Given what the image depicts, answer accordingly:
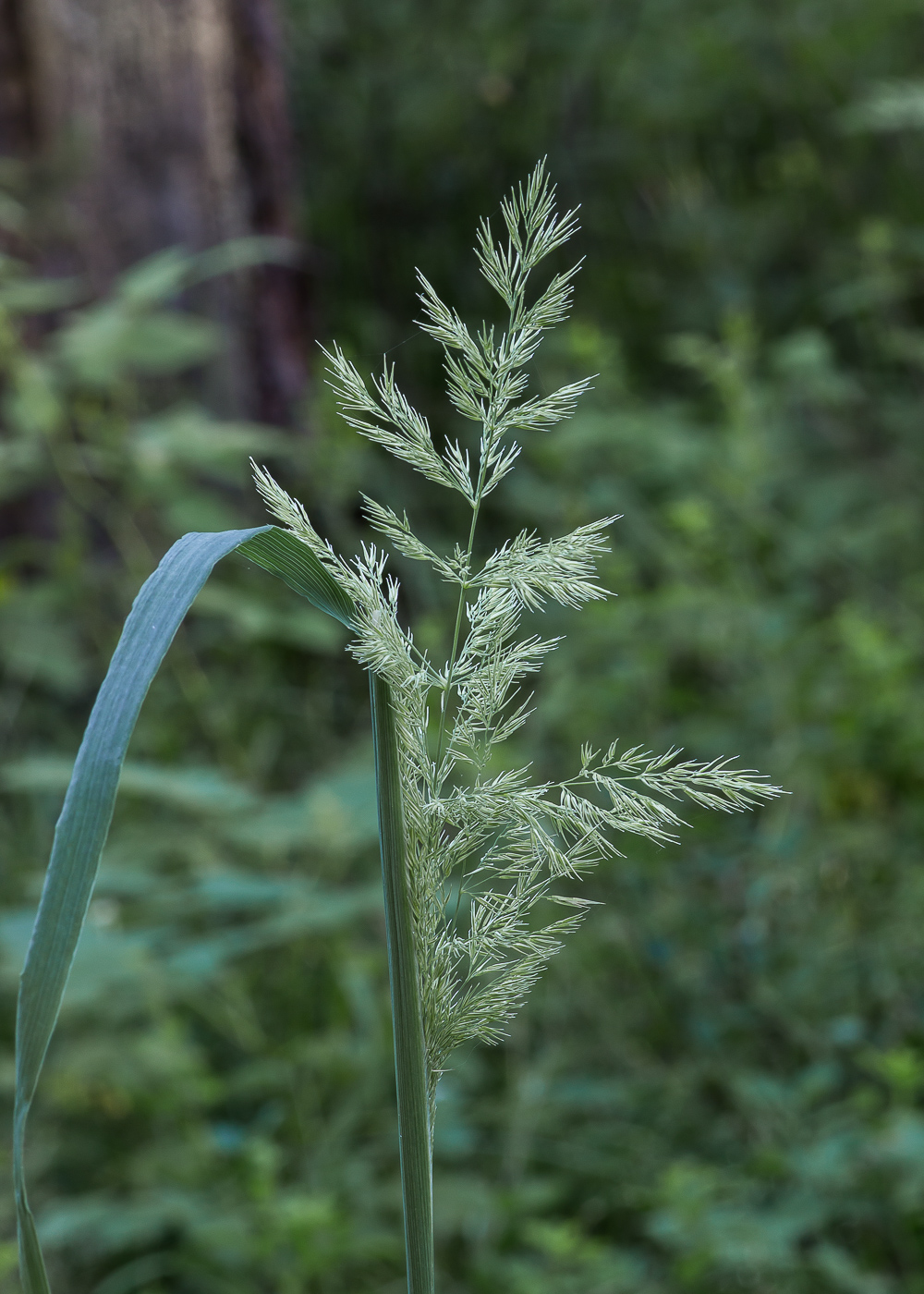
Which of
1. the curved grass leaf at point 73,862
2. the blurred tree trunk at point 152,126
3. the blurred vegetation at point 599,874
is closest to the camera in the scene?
the curved grass leaf at point 73,862

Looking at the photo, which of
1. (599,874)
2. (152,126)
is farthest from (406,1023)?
(152,126)

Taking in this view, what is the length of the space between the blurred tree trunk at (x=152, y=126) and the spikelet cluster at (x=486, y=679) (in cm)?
214

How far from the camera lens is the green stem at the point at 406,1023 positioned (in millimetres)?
297

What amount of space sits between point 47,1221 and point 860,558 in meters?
1.65

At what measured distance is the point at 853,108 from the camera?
2607 millimetres

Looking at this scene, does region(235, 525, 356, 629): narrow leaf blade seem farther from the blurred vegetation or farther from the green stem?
the blurred vegetation

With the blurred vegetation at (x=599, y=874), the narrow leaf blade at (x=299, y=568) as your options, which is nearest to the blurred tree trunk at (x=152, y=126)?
the blurred vegetation at (x=599, y=874)

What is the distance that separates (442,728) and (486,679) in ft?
0.06

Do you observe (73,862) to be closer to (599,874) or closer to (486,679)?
(486,679)

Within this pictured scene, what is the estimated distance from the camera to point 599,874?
1557 mm

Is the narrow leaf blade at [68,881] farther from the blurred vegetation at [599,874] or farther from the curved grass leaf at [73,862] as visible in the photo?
the blurred vegetation at [599,874]

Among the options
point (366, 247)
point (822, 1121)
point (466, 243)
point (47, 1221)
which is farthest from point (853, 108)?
point (47, 1221)

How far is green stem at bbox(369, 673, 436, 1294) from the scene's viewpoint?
11.7 inches

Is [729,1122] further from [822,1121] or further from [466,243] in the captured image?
[466,243]
